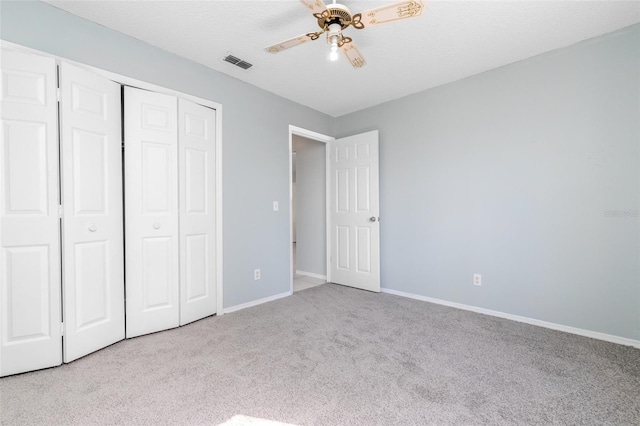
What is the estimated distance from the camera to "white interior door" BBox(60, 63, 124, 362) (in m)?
1.98

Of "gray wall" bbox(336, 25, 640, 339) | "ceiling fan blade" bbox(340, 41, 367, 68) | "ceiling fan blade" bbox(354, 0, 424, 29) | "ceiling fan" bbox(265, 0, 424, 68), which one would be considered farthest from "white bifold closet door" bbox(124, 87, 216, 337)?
"gray wall" bbox(336, 25, 640, 339)

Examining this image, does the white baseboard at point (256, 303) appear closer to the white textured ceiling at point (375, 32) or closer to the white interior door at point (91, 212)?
A: the white interior door at point (91, 212)

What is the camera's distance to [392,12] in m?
1.61

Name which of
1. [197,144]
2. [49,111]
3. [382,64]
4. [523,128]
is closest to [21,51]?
[49,111]

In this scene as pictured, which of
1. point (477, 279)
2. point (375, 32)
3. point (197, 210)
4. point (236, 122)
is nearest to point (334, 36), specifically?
point (375, 32)

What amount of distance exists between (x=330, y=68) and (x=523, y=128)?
1.98 m

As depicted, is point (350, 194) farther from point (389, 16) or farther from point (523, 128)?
point (389, 16)

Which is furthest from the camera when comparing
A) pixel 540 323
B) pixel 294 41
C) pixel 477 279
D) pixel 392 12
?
pixel 477 279

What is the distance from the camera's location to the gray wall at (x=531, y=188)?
2275 millimetres

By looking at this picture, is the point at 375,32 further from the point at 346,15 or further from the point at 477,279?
the point at 477,279

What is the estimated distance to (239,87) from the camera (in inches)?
123

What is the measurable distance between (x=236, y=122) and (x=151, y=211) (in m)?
1.29

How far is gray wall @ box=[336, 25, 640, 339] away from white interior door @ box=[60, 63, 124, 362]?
297 centimetres

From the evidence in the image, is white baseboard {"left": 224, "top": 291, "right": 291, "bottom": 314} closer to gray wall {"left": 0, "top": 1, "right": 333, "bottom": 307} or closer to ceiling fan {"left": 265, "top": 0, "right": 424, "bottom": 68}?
gray wall {"left": 0, "top": 1, "right": 333, "bottom": 307}
